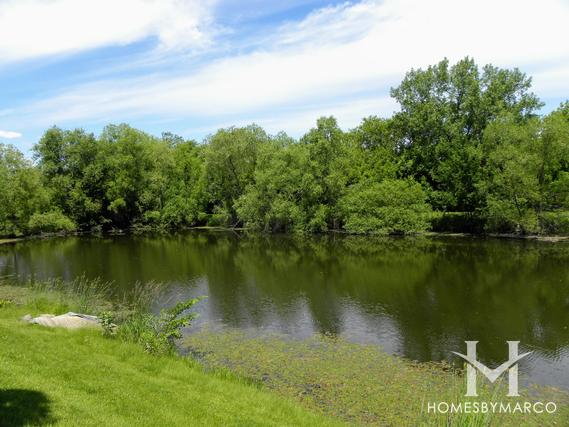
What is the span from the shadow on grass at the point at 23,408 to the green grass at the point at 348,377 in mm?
7631

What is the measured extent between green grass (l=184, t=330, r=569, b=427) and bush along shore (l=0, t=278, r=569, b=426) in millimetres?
37

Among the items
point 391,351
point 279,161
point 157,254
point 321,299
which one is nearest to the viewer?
point 391,351

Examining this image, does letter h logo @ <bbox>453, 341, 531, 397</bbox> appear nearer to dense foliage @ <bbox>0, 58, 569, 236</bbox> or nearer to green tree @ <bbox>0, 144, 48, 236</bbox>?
dense foliage @ <bbox>0, 58, 569, 236</bbox>

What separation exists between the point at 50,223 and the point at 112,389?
64399 mm

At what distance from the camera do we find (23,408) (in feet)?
28.1

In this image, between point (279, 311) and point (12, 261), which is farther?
point (12, 261)

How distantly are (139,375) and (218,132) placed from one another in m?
61.6

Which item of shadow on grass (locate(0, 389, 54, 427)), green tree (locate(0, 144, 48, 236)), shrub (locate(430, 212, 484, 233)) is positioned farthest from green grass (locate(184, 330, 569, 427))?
green tree (locate(0, 144, 48, 236))

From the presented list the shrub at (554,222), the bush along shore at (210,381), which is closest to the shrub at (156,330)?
the bush along shore at (210,381)

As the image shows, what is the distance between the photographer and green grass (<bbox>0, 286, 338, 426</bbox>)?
29.5 ft

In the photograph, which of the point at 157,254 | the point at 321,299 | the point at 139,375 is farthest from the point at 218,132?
the point at 139,375

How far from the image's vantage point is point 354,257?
42594mm

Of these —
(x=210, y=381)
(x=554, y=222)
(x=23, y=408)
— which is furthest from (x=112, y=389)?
(x=554, y=222)

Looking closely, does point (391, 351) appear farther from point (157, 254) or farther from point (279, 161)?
point (279, 161)
